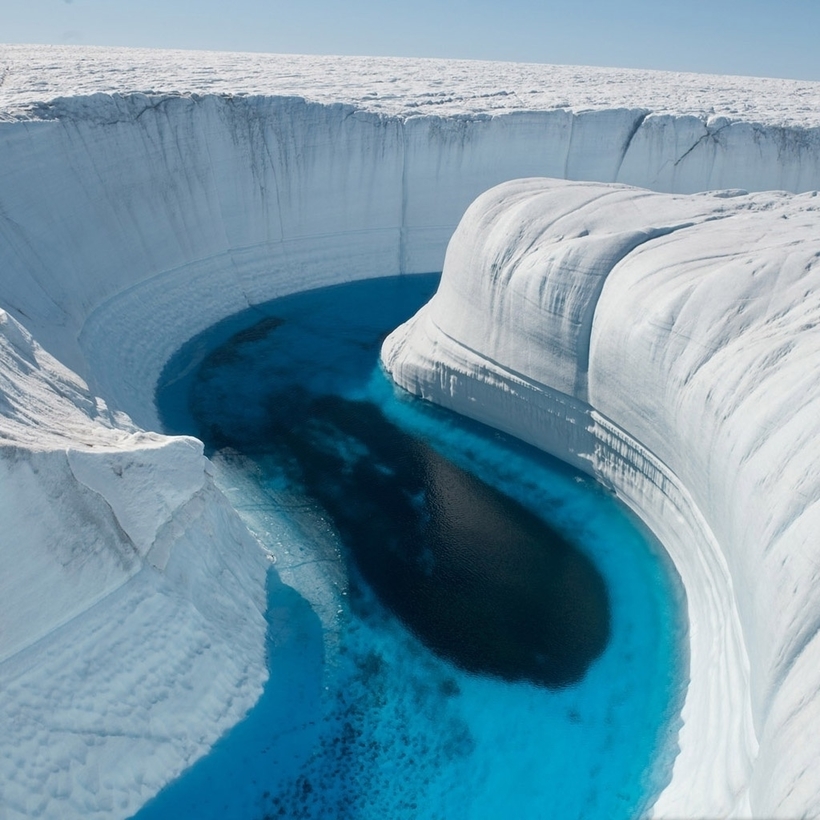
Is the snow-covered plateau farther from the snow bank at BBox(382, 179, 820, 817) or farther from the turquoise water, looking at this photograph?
the turquoise water

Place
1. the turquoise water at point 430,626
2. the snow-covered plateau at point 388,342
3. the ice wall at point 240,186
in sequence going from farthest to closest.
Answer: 1. the ice wall at point 240,186
2. the turquoise water at point 430,626
3. the snow-covered plateau at point 388,342

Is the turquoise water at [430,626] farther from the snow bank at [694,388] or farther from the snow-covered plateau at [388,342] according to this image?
the snow bank at [694,388]

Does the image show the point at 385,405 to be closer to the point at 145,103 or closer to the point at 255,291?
the point at 255,291

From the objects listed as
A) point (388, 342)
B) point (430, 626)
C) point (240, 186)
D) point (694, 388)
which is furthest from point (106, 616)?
point (240, 186)

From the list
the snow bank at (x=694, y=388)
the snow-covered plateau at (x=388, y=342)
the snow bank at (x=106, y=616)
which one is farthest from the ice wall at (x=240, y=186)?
the snow bank at (x=694, y=388)

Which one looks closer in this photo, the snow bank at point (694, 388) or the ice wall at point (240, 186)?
the snow bank at point (694, 388)

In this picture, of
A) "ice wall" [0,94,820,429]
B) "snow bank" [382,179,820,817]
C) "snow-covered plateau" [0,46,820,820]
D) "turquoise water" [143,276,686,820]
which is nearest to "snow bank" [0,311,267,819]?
"snow-covered plateau" [0,46,820,820]

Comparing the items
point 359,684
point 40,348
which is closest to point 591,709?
point 359,684
